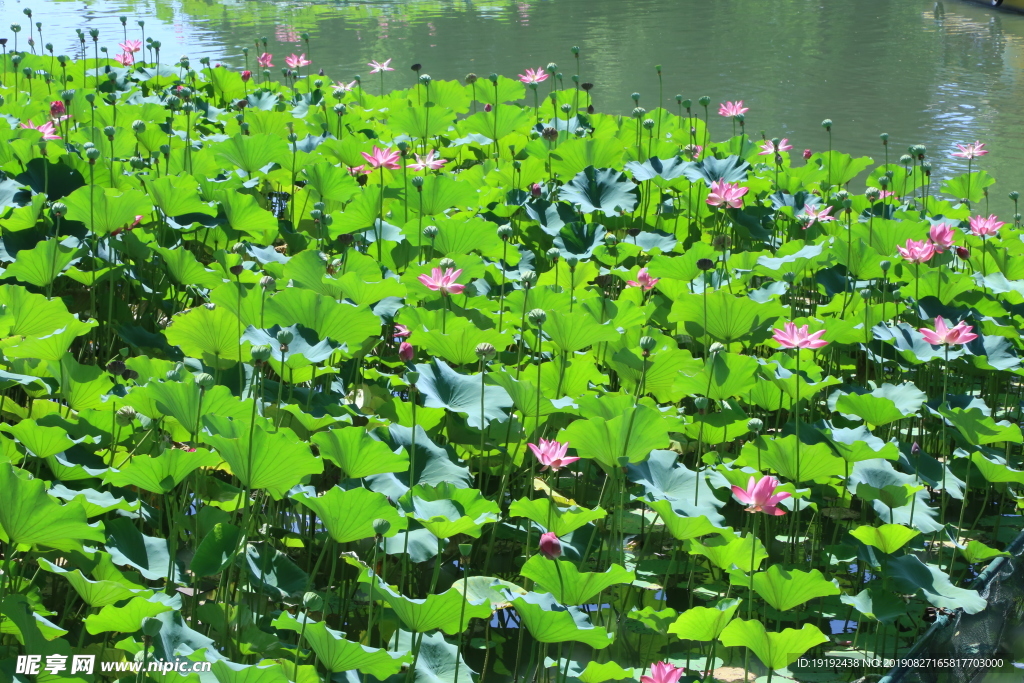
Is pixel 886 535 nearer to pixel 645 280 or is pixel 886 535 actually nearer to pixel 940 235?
pixel 645 280

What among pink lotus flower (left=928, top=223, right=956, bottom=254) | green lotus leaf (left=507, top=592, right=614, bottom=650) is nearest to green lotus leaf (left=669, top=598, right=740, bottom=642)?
green lotus leaf (left=507, top=592, right=614, bottom=650)

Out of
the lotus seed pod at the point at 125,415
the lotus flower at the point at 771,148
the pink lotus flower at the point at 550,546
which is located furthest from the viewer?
the lotus flower at the point at 771,148

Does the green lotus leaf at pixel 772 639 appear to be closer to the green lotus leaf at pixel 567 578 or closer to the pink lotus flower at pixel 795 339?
the green lotus leaf at pixel 567 578

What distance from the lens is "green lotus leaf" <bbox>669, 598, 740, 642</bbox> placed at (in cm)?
118

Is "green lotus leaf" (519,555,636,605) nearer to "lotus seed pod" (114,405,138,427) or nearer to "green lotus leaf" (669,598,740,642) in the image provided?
"green lotus leaf" (669,598,740,642)

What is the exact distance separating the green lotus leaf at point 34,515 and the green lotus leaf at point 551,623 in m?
0.49

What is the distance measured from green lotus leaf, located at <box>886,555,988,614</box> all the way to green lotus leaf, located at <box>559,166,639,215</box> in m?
1.23

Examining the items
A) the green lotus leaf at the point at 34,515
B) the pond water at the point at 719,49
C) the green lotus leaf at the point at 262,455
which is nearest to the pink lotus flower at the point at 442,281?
the green lotus leaf at the point at 262,455

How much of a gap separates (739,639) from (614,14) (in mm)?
10521

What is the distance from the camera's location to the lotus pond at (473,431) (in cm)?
120

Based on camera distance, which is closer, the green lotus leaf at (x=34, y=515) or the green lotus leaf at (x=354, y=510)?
the green lotus leaf at (x=34, y=515)

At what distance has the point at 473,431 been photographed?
1.68 m

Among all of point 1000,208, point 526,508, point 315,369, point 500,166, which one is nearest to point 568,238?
point 500,166

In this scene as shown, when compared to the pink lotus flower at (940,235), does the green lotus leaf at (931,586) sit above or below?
below
